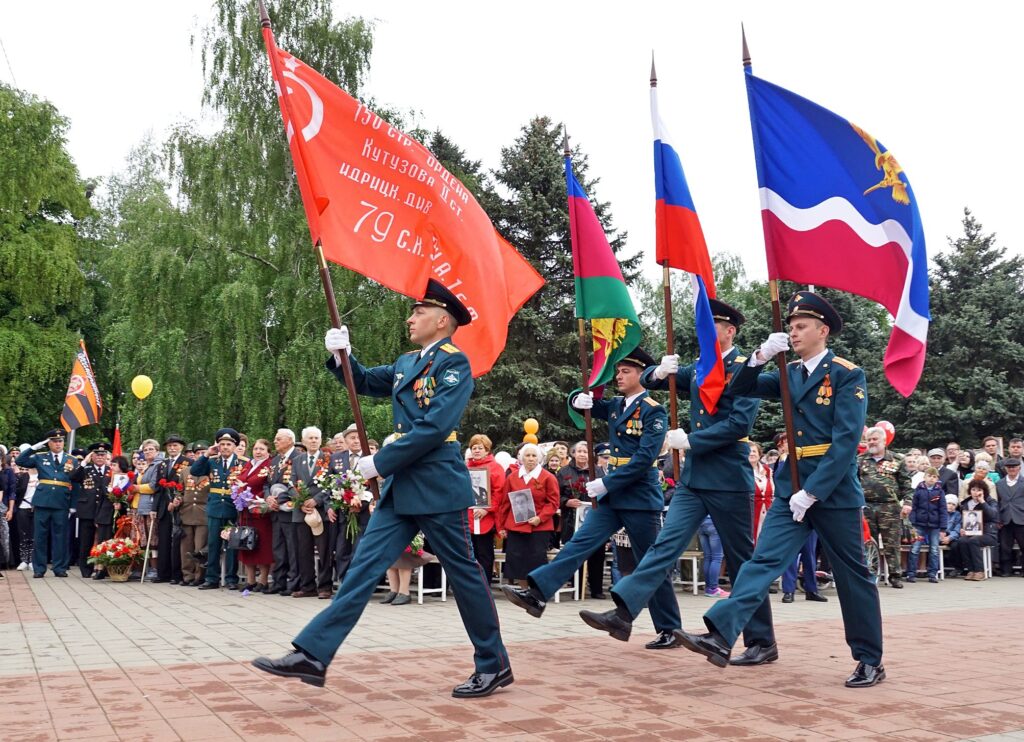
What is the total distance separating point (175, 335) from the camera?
2514 centimetres

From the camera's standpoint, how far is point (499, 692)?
5.68 m

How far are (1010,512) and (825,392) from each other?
11.8 metres

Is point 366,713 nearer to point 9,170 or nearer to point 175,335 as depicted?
point 175,335

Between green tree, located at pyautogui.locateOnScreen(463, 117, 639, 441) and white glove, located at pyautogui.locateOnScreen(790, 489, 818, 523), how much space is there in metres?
22.9

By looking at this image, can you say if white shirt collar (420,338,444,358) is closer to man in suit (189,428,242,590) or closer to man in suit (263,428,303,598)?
man in suit (263,428,303,598)

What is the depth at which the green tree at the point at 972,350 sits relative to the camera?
29.8m

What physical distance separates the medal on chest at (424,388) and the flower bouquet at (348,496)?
586cm

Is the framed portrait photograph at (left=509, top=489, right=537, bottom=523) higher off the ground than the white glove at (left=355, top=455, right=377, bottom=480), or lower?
lower

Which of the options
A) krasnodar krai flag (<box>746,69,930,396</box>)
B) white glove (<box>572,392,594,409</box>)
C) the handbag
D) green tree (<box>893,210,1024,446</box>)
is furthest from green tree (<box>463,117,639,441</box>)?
krasnodar krai flag (<box>746,69,930,396</box>)

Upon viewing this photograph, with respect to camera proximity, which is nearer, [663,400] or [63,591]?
[63,591]

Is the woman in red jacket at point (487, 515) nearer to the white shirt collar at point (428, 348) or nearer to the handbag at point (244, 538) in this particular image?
the handbag at point (244, 538)

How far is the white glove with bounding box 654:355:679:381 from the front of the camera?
7.04 m

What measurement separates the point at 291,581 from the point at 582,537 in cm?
649

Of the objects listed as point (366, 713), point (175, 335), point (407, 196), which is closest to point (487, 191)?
point (175, 335)
